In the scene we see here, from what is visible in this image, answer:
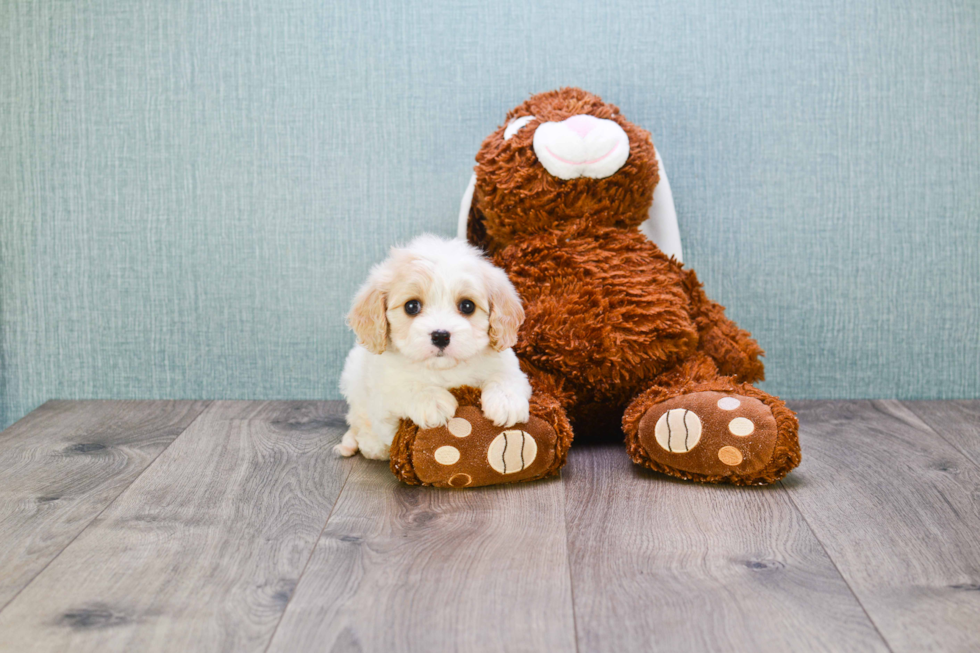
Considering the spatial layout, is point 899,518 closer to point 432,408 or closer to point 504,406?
point 504,406

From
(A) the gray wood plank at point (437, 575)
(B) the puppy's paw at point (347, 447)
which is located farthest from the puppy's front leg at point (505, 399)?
(B) the puppy's paw at point (347, 447)

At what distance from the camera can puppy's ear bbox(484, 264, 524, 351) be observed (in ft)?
4.44

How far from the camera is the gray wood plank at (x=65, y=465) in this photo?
119 centimetres

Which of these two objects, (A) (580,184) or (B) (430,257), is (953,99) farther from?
(B) (430,257)

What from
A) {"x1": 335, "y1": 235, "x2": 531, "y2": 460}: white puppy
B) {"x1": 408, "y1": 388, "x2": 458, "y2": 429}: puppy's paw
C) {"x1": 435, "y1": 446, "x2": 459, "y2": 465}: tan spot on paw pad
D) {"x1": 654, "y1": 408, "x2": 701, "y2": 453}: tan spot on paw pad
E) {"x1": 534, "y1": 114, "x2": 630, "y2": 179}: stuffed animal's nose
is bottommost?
{"x1": 435, "y1": 446, "x2": 459, "y2": 465}: tan spot on paw pad

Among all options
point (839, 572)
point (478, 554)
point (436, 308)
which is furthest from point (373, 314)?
point (839, 572)

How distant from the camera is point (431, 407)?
4.49 ft

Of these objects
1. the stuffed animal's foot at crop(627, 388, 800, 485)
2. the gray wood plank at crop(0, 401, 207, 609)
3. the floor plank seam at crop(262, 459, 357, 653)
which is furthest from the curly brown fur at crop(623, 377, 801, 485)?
the gray wood plank at crop(0, 401, 207, 609)

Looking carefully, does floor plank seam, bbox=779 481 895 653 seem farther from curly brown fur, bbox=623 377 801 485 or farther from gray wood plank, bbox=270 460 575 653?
gray wood plank, bbox=270 460 575 653

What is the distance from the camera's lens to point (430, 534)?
1.21m

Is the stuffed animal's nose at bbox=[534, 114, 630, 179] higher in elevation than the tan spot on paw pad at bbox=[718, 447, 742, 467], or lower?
higher

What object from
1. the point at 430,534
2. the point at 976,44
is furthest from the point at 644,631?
the point at 976,44

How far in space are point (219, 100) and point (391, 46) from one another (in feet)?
1.34

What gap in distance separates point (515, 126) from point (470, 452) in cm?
67
